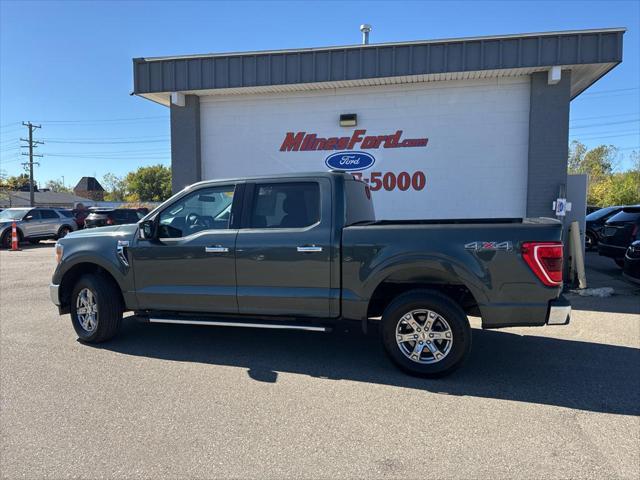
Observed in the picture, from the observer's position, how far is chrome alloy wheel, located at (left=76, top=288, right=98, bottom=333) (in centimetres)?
532

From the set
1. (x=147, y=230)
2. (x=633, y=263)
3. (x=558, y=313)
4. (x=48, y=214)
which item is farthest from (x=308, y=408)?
(x=48, y=214)

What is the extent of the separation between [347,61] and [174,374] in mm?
6783

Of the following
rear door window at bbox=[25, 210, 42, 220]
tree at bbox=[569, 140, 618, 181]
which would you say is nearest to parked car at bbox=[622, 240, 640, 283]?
rear door window at bbox=[25, 210, 42, 220]

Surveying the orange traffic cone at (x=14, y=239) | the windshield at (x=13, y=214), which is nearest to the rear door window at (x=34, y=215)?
the windshield at (x=13, y=214)

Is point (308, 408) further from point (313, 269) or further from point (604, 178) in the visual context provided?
point (604, 178)

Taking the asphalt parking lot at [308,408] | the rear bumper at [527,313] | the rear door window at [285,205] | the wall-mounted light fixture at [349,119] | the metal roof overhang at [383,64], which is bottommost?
the asphalt parking lot at [308,408]

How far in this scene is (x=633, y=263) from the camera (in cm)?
794

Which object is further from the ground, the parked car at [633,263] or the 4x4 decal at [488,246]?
the 4x4 decal at [488,246]

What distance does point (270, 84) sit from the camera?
30.0 ft

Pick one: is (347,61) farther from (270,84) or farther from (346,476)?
(346,476)

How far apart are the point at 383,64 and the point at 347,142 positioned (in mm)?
1756

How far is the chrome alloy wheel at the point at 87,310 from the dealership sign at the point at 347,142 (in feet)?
18.5

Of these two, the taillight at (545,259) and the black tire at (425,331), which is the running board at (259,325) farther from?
the taillight at (545,259)

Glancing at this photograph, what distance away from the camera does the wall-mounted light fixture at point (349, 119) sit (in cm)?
948
